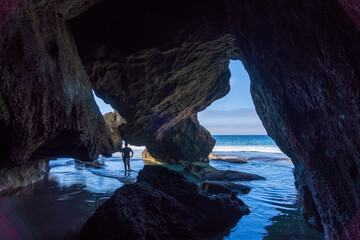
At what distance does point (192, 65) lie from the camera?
7.80 metres

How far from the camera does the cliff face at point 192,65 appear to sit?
7.73ft

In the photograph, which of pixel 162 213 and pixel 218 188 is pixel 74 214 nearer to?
pixel 162 213

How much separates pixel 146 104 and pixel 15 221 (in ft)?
21.2

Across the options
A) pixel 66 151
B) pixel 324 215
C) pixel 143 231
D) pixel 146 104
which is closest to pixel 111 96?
pixel 146 104

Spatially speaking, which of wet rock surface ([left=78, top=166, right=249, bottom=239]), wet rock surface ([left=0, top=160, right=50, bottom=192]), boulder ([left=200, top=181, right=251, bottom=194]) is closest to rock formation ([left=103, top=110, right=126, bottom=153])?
wet rock surface ([left=0, top=160, right=50, bottom=192])

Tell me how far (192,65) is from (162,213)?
582 centimetres

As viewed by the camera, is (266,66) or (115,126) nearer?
(266,66)

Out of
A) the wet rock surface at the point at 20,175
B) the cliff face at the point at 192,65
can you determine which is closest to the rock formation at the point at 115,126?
the wet rock surface at the point at 20,175

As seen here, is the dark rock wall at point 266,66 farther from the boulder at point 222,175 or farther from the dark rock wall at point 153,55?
the boulder at point 222,175

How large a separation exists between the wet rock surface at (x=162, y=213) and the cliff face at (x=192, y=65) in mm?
1877

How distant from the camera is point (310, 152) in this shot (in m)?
3.48

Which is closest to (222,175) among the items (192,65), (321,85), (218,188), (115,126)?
(218,188)

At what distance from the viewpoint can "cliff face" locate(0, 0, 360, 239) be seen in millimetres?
2357

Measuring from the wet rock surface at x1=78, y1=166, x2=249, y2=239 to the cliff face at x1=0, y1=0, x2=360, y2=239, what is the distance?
1877 mm
